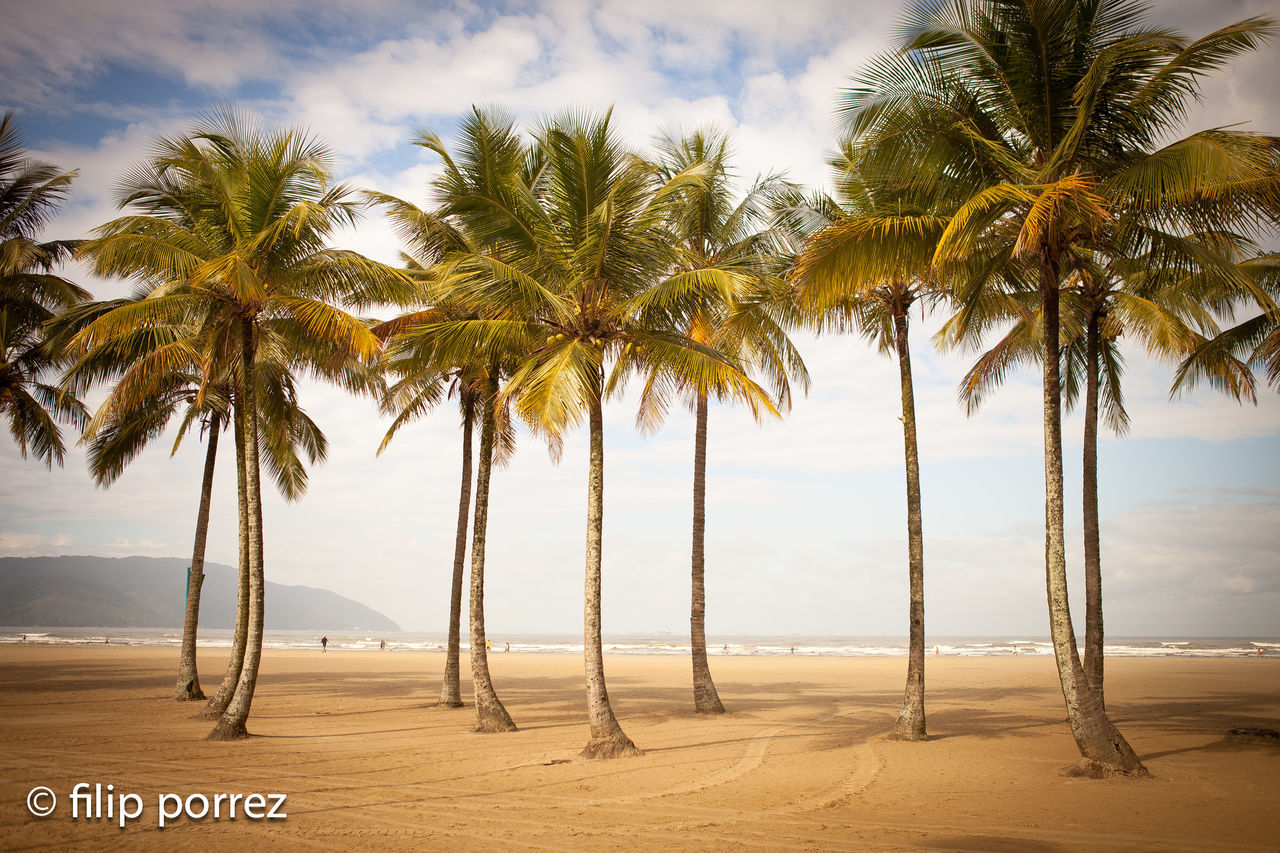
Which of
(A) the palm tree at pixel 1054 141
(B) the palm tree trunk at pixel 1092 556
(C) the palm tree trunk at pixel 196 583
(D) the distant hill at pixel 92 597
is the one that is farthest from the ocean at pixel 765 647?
(D) the distant hill at pixel 92 597

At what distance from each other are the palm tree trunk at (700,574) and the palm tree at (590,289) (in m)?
4.46

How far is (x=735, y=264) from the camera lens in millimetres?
13578

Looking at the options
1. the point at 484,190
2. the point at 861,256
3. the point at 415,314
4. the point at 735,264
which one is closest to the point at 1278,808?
the point at 861,256

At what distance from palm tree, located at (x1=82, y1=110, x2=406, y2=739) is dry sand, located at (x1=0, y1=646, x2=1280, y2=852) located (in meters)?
2.48

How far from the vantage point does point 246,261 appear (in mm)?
11461

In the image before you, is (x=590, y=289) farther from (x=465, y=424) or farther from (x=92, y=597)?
(x=92, y=597)

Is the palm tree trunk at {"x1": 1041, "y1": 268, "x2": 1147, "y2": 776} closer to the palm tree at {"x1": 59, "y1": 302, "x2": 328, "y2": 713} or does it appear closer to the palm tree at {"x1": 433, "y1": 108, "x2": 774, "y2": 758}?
the palm tree at {"x1": 433, "y1": 108, "x2": 774, "y2": 758}

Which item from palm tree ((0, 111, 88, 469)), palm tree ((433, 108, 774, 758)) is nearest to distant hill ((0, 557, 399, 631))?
palm tree ((0, 111, 88, 469))

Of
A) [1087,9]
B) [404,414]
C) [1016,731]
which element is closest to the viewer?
[1087,9]

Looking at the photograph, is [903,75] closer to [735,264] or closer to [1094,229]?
[1094,229]

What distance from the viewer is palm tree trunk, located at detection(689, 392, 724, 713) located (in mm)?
15430

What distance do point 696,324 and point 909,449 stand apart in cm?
396

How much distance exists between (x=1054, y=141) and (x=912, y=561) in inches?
245

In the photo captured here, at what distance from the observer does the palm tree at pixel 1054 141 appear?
26.8ft
